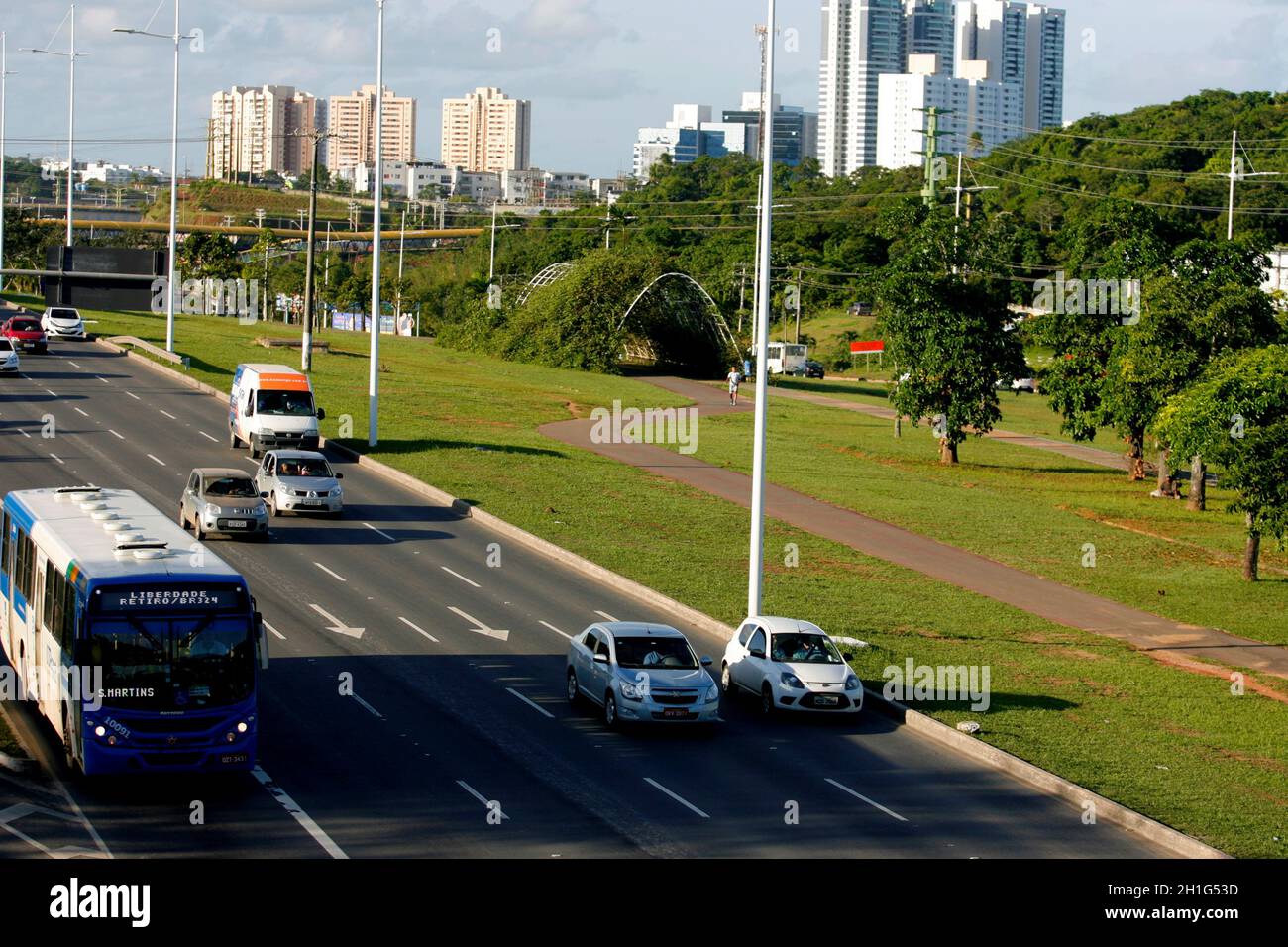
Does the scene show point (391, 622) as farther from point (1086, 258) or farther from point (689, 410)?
point (689, 410)

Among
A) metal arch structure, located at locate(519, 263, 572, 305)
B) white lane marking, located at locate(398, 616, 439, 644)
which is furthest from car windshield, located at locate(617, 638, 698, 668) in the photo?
metal arch structure, located at locate(519, 263, 572, 305)

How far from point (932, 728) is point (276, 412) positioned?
2636 centimetres

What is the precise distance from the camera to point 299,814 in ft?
62.1

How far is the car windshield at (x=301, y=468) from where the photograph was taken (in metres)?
39.5

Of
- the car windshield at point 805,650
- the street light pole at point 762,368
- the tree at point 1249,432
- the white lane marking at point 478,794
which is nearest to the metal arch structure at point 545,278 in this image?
the tree at point 1249,432

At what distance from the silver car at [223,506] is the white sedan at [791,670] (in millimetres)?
13390

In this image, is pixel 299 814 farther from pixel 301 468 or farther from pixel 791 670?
pixel 301 468

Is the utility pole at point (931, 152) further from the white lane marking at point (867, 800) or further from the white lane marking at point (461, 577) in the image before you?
the white lane marking at point (867, 800)

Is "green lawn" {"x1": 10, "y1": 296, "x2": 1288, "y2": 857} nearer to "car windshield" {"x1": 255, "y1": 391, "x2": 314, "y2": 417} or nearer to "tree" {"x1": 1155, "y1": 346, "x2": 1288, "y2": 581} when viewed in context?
"car windshield" {"x1": 255, "y1": 391, "x2": 314, "y2": 417}

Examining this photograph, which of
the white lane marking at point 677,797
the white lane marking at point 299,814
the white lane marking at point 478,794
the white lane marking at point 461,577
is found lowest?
the white lane marking at point 677,797

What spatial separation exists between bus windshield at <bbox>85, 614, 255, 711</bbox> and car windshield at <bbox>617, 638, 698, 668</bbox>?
266 inches

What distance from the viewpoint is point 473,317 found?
322 ft

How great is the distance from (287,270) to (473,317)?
94.8ft
